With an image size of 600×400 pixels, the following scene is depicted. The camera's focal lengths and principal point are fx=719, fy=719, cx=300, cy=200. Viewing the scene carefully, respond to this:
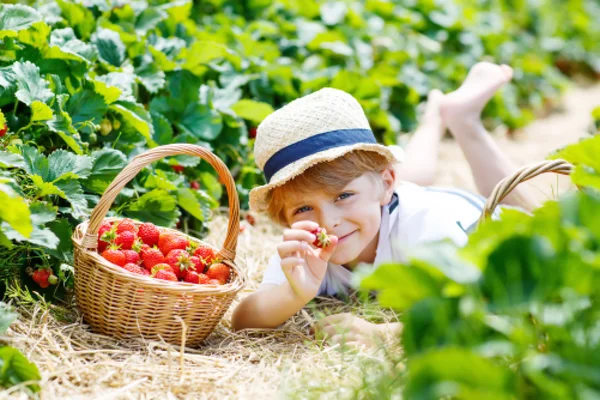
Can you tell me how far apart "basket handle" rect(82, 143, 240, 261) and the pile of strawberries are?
0.06m

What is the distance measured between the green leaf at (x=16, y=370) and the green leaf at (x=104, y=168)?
32.0 inches

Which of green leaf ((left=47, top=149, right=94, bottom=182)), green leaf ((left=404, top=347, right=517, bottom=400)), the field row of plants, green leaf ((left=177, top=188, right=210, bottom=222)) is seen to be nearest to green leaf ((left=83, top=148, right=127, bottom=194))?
the field row of plants

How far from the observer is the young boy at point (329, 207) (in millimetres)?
2107

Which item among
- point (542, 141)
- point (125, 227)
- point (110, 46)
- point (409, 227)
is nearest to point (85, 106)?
point (110, 46)

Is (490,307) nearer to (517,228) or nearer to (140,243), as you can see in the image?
(517,228)

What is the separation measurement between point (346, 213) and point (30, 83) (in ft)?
3.55

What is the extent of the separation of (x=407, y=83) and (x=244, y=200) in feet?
5.32

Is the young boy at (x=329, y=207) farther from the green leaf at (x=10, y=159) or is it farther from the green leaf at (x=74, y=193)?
the green leaf at (x=10, y=159)

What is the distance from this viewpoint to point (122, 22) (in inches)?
123

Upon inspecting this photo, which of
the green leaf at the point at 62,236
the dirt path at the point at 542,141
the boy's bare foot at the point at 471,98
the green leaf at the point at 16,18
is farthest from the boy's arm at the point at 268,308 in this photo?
the dirt path at the point at 542,141

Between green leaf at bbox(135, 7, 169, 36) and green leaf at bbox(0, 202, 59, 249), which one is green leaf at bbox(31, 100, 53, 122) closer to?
green leaf at bbox(0, 202, 59, 249)

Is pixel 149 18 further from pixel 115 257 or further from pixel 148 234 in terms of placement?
pixel 115 257

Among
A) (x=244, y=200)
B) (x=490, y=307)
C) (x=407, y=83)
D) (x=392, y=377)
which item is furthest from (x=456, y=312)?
(x=407, y=83)

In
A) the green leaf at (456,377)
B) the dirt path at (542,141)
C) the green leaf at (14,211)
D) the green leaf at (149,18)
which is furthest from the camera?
the dirt path at (542,141)
